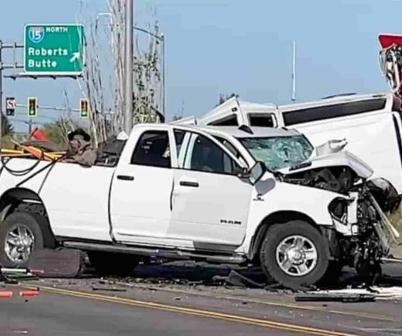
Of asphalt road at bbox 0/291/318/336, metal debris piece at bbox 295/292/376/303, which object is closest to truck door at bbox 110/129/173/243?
asphalt road at bbox 0/291/318/336

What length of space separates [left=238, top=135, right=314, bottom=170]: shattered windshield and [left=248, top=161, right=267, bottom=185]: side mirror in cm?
49

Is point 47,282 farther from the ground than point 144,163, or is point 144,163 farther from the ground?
point 144,163

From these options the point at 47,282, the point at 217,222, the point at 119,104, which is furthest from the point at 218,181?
the point at 119,104

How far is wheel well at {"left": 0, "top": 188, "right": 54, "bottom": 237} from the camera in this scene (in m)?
16.6

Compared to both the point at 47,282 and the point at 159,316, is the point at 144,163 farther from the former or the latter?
the point at 159,316

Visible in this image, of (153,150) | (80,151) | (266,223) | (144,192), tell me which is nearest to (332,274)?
(266,223)

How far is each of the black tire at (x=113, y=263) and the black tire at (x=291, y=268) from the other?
8.96 ft

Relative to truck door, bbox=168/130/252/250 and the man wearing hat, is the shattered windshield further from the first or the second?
the man wearing hat

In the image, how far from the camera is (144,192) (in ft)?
51.3

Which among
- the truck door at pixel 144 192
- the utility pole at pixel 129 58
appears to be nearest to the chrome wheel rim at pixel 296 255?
the truck door at pixel 144 192

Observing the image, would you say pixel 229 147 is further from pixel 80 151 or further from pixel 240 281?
pixel 80 151

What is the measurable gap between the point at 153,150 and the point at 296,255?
2344 millimetres

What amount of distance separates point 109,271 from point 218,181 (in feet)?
9.32

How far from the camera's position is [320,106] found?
21.7 meters
